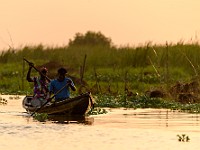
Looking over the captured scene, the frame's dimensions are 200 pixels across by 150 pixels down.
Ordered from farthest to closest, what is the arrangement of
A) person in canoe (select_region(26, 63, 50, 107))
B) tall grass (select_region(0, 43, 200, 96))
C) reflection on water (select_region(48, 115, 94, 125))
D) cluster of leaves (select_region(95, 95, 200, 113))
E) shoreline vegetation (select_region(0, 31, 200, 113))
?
1. tall grass (select_region(0, 43, 200, 96))
2. shoreline vegetation (select_region(0, 31, 200, 113))
3. cluster of leaves (select_region(95, 95, 200, 113))
4. person in canoe (select_region(26, 63, 50, 107))
5. reflection on water (select_region(48, 115, 94, 125))

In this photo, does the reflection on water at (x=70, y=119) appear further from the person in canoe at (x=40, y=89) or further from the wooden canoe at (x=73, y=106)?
the person in canoe at (x=40, y=89)

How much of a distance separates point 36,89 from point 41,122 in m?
2.52

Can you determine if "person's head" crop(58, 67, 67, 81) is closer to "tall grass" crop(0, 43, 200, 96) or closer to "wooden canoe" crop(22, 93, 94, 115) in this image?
"wooden canoe" crop(22, 93, 94, 115)

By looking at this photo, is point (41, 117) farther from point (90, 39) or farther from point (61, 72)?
point (90, 39)

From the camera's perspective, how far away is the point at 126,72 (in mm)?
25438

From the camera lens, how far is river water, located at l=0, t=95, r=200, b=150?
1340cm

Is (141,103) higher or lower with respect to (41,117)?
higher

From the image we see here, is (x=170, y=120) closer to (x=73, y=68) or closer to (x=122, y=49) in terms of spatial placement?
(x=73, y=68)

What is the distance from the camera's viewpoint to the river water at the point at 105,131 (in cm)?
1340

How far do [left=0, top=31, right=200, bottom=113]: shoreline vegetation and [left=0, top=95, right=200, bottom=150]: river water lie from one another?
2.55m

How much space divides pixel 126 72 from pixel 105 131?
9.93 m

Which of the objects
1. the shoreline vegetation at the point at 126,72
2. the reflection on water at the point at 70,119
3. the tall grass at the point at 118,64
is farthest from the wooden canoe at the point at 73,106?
the tall grass at the point at 118,64

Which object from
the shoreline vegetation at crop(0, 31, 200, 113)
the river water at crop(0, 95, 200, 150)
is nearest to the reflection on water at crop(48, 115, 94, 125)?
the river water at crop(0, 95, 200, 150)

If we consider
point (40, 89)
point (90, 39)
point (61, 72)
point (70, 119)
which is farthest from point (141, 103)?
point (90, 39)
